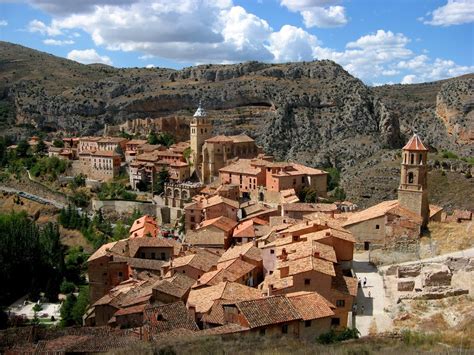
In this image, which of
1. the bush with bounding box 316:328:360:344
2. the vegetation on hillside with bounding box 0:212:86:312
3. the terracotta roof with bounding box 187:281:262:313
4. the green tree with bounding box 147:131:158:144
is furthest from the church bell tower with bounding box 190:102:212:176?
the bush with bounding box 316:328:360:344

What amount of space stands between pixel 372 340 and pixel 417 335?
1366mm

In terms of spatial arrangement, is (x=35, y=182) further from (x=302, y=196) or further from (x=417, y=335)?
(x=417, y=335)

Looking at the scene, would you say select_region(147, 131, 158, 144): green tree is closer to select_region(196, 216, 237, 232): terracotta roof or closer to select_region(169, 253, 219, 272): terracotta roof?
select_region(196, 216, 237, 232): terracotta roof

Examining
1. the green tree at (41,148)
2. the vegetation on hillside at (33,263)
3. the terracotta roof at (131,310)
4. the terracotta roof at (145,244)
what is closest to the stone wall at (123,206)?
the vegetation on hillside at (33,263)

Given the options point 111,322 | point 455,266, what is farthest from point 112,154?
point 455,266

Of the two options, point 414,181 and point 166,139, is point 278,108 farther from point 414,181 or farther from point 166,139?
point 414,181

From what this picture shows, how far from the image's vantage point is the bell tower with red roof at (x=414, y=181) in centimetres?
2930

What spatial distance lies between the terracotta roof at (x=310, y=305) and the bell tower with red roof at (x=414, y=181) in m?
10.7

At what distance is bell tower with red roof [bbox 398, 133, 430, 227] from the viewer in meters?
29.3

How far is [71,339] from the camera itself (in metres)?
19.5

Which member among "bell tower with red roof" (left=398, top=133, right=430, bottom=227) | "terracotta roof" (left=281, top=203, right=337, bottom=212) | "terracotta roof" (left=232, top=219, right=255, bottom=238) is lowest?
"terracotta roof" (left=232, top=219, right=255, bottom=238)

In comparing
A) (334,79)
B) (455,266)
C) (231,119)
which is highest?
(334,79)

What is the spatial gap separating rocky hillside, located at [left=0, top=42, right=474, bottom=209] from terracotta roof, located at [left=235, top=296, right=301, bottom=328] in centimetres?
4469

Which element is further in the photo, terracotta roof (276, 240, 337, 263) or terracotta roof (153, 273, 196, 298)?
terracotta roof (153, 273, 196, 298)
